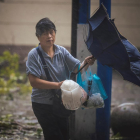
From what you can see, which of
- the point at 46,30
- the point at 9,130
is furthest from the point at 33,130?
the point at 46,30

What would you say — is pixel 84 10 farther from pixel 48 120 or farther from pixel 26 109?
pixel 26 109

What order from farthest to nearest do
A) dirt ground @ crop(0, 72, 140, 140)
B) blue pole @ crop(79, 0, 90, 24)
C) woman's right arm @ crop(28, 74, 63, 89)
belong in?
dirt ground @ crop(0, 72, 140, 140) < blue pole @ crop(79, 0, 90, 24) < woman's right arm @ crop(28, 74, 63, 89)

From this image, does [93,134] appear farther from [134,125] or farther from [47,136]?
[47,136]

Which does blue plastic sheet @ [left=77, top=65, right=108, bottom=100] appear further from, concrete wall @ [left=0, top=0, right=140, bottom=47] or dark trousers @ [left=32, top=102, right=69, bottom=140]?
concrete wall @ [left=0, top=0, right=140, bottom=47]

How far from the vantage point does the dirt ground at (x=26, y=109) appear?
4986 millimetres

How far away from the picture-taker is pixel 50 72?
124 inches

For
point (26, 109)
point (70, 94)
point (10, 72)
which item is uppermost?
point (70, 94)

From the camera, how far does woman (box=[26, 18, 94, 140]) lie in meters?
3.02

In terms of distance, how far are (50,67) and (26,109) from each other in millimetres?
4083

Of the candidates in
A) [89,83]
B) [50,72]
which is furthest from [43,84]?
[89,83]

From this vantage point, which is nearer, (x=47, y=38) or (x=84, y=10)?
(x=47, y=38)

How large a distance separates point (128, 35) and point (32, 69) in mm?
3807

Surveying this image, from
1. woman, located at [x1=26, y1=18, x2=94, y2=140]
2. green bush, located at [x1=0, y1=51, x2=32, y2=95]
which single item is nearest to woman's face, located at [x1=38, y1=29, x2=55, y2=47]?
woman, located at [x1=26, y1=18, x2=94, y2=140]

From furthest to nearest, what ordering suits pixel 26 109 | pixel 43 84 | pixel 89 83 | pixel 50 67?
pixel 26 109 < pixel 89 83 < pixel 50 67 < pixel 43 84
